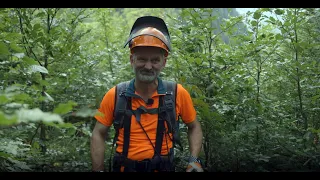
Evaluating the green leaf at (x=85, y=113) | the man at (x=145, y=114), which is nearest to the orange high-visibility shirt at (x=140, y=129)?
the man at (x=145, y=114)

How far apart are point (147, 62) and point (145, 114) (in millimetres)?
533

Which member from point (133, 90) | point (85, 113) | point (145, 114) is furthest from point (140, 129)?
point (85, 113)

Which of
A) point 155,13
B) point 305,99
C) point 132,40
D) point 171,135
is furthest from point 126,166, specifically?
point 155,13

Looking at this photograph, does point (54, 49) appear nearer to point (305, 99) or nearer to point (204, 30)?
point (204, 30)

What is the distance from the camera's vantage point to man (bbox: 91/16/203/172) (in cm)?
307

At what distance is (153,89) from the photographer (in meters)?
3.33

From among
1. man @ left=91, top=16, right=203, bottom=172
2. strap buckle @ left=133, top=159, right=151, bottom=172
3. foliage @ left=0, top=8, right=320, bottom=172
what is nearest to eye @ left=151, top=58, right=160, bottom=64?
man @ left=91, top=16, right=203, bottom=172

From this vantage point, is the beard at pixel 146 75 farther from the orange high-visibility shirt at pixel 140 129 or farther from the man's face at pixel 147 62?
the orange high-visibility shirt at pixel 140 129

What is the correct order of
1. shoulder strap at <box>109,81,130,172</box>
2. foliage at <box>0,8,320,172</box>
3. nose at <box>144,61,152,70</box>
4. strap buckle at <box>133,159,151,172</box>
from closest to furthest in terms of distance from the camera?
strap buckle at <box>133,159,151,172</box>, shoulder strap at <box>109,81,130,172</box>, nose at <box>144,61,152,70</box>, foliage at <box>0,8,320,172</box>

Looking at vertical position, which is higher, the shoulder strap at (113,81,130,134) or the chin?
the chin

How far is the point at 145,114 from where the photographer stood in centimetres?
313

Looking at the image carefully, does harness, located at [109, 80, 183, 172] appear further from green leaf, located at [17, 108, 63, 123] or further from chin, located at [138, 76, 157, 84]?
green leaf, located at [17, 108, 63, 123]

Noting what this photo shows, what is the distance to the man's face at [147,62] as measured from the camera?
10.6ft
